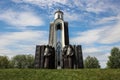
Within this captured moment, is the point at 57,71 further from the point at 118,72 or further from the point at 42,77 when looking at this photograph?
the point at 118,72

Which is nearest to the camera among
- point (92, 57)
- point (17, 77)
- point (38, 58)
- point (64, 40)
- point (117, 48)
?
Answer: point (17, 77)

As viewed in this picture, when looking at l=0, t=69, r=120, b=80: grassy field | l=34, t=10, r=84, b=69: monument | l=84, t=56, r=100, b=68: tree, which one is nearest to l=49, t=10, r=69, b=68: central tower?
l=34, t=10, r=84, b=69: monument

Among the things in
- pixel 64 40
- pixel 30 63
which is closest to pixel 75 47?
pixel 64 40

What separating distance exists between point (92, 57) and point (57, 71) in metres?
50.7

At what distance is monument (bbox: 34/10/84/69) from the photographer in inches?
1238

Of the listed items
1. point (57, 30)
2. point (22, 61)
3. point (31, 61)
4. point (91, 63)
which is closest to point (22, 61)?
point (22, 61)

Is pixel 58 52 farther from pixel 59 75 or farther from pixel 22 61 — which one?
pixel 22 61

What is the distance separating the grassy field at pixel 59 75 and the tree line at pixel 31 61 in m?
33.0

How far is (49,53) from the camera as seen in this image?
31625 millimetres

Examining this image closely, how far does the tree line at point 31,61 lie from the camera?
55.6 meters

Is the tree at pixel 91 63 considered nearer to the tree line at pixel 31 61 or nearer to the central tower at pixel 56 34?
the tree line at pixel 31 61

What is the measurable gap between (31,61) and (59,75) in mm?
59326

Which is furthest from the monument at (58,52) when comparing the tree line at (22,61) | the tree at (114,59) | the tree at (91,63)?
the tree line at (22,61)

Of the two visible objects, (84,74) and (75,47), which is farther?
(75,47)
